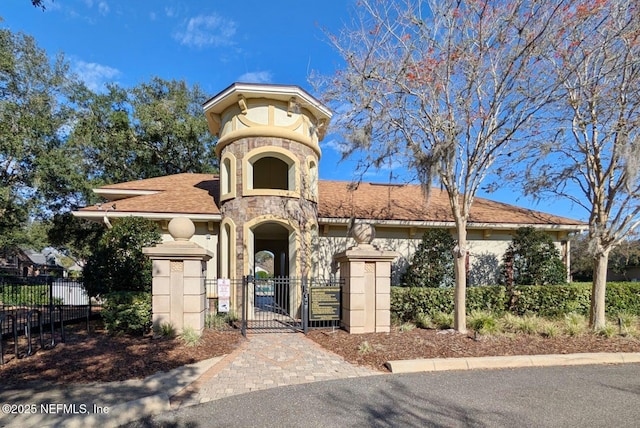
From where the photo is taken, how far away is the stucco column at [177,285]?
827 centimetres

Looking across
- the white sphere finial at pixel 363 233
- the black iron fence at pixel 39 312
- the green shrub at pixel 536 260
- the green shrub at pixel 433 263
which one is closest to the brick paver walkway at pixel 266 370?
the white sphere finial at pixel 363 233

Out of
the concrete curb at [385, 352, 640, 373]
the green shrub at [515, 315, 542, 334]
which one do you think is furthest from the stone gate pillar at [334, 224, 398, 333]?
the green shrub at [515, 315, 542, 334]

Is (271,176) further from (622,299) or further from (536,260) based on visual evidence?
(622,299)

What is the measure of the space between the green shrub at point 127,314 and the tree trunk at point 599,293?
11257 millimetres

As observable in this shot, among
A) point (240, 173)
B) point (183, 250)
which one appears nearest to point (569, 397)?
point (183, 250)

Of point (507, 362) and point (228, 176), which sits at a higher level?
point (228, 176)

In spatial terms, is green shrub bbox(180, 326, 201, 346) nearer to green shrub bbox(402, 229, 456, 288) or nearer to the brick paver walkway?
the brick paver walkway

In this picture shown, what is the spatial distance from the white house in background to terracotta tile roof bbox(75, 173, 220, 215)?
4 centimetres

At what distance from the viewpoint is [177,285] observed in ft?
27.6

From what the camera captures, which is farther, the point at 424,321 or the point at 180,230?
the point at 424,321

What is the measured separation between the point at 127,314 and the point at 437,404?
7340 millimetres

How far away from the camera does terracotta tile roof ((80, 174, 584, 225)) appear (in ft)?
43.6

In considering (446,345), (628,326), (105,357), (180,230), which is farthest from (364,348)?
(628,326)

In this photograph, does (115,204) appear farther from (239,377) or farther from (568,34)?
(568,34)
